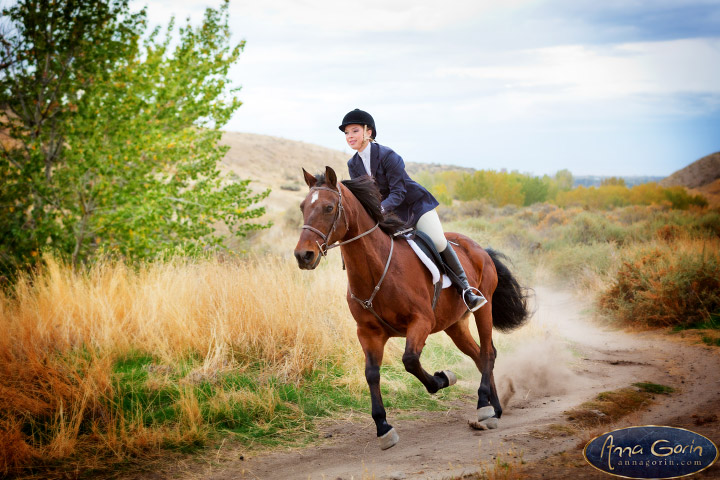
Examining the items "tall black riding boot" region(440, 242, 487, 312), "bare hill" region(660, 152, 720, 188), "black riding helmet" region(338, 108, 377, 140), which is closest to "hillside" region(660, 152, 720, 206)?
"bare hill" region(660, 152, 720, 188)

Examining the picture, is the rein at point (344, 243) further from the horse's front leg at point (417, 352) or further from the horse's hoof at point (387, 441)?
the horse's hoof at point (387, 441)

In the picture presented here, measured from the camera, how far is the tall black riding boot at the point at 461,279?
596 cm

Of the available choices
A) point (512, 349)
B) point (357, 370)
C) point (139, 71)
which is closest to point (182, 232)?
point (139, 71)

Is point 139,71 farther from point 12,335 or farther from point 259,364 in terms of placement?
point 259,364

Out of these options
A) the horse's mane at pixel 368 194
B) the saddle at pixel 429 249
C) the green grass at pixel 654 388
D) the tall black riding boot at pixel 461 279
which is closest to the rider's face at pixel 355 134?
the horse's mane at pixel 368 194

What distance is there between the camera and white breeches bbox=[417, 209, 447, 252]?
19.4ft

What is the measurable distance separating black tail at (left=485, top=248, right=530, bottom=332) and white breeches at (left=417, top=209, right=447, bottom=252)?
171cm

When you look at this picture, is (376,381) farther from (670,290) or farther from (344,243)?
(670,290)

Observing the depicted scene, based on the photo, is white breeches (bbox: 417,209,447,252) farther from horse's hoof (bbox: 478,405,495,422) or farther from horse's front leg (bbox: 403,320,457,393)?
horse's hoof (bbox: 478,405,495,422)

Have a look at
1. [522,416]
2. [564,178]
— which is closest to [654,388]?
[522,416]

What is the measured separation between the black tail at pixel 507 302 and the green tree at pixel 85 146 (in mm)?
5673

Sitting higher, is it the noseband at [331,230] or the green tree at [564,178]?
the green tree at [564,178]

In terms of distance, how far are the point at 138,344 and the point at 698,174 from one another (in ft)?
135

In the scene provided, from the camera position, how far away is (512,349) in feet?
30.0
